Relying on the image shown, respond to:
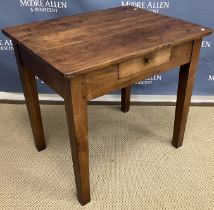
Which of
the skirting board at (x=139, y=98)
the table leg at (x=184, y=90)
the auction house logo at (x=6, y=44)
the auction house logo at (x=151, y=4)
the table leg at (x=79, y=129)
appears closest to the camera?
the table leg at (x=79, y=129)

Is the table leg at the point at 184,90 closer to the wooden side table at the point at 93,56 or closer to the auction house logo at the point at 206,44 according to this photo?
the wooden side table at the point at 93,56

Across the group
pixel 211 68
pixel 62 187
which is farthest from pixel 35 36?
pixel 211 68

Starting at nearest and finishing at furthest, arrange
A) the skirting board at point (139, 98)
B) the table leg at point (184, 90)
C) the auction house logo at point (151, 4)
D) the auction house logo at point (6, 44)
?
the table leg at point (184, 90) < the auction house logo at point (151, 4) < the auction house logo at point (6, 44) < the skirting board at point (139, 98)

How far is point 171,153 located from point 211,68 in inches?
24.3

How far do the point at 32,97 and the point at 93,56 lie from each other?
456 millimetres

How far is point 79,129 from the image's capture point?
0.97 m

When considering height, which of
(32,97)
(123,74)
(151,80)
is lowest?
(151,80)

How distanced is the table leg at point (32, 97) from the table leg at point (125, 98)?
53 centimetres

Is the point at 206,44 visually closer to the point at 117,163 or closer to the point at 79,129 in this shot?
the point at 117,163

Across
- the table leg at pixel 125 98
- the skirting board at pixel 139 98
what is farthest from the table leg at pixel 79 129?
the skirting board at pixel 139 98

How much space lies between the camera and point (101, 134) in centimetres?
158

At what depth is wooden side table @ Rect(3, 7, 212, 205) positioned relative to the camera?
35.5 inches

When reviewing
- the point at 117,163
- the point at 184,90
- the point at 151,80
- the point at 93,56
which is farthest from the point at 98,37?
the point at 151,80

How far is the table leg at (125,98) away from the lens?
1.68 metres
